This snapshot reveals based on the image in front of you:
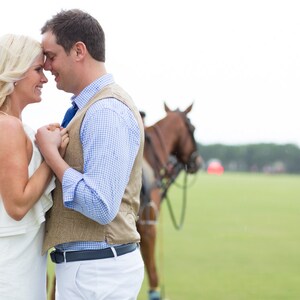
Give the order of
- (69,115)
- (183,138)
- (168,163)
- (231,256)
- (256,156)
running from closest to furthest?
(69,115) < (168,163) < (183,138) < (231,256) < (256,156)

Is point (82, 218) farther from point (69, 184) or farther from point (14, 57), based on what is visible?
point (14, 57)

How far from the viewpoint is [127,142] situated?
2463mm

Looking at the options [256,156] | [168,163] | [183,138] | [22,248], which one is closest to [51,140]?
[22,248]

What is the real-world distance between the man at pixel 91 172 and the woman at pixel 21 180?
53 millimetres

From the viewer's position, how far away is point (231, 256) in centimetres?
1110

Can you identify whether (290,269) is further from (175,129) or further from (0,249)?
(0,249)

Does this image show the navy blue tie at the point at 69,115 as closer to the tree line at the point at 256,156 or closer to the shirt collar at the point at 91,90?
the shirt collar at the point at 91,90

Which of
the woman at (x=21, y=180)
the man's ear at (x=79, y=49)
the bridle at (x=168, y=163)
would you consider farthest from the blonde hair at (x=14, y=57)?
the bridle at (x=168, y=163)

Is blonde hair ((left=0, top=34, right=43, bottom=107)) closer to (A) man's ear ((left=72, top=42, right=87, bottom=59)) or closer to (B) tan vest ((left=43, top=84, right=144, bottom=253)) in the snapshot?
(A) man's ear ((left=72, top=42, right=87, bottom=59))

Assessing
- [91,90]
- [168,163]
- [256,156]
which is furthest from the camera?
[256,156]

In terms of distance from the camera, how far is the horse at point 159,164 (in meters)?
6.92

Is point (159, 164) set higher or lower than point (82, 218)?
lower

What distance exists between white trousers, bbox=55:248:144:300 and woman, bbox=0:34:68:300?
12 cm

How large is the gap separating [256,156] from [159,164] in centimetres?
7092
